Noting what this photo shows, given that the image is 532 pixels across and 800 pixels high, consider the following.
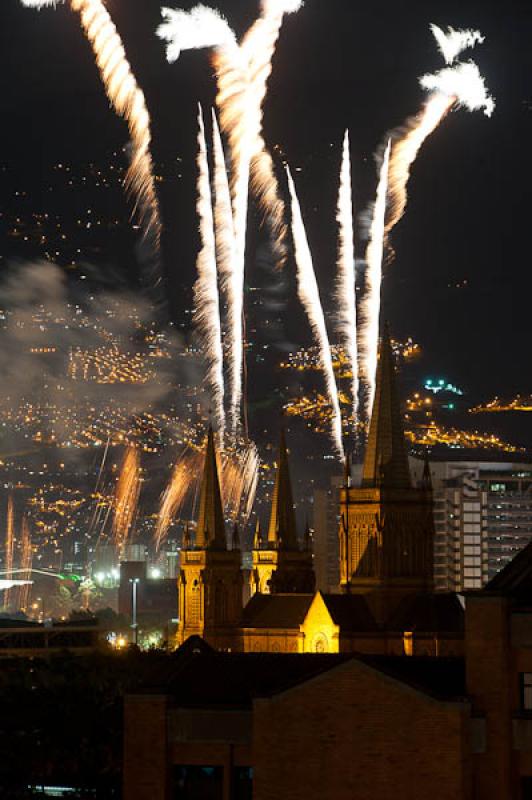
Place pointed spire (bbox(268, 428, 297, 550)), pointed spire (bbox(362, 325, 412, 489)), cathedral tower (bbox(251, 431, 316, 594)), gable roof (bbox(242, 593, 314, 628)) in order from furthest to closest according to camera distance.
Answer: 1. pointed spire (bbox(268, 428, 297, 550))
2. cathedral tower (bbox(251, 431, 316, 594))
3. gable roof (bbox(242, 593, 314, 628))
4. pointed spire (bbox(362, 325, 412, 489))

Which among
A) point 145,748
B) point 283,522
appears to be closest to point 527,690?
point 145,748

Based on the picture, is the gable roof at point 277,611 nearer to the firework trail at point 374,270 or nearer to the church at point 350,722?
the firework trail at point 374,270

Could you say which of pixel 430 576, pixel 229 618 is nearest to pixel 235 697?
pixel 430 576

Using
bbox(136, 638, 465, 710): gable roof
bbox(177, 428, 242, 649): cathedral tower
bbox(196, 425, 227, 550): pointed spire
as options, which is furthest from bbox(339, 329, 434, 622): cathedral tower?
bbox(136, 638, 465, 710): gable roof

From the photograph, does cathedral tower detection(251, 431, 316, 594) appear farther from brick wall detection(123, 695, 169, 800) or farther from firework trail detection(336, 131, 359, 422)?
brick wall detection(123, 695, 169, 800)

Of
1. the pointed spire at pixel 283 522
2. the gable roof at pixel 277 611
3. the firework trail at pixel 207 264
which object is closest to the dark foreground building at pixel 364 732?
the firework trail at pixel 207 264

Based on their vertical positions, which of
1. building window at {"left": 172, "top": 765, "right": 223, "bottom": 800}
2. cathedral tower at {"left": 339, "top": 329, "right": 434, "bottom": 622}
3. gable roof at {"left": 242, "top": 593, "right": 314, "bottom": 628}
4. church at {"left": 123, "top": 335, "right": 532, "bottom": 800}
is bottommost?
building window at {"left": 172, "top": 765, "right": 223, "bottom": 800}
